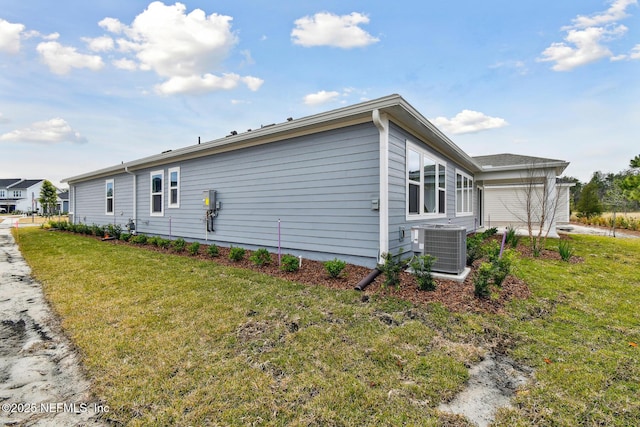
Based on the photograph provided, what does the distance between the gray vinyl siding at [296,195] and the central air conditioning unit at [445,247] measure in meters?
0.86

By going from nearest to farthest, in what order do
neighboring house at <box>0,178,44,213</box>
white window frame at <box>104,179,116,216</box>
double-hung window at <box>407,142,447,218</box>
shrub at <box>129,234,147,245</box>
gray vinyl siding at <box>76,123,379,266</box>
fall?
gray vinyl siding at <box>76,123,379,266</box> < double-hung window at <box>407,142,447,218</box> < shrub at <box>129,234,147,245</box> < white window frame at <box>104,179,116,216</box> < neighboring house at <box>0,178,44,213</box>

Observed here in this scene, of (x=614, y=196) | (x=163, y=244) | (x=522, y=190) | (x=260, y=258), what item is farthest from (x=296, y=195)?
(x=614, y=196)

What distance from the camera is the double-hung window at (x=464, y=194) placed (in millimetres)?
9805

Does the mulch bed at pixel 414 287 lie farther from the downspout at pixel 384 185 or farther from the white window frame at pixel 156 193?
the white window frame at pixel 156 193

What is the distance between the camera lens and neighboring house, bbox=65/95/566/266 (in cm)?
514

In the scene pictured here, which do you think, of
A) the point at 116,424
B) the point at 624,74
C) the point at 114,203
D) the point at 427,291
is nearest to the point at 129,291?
the point at 116,424

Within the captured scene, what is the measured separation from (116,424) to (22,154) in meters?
24.1

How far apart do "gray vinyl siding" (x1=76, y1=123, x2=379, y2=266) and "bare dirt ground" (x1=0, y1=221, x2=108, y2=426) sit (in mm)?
4046

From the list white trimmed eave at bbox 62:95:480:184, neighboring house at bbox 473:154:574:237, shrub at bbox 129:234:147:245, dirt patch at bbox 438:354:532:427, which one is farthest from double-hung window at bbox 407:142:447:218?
shrub at bbox 129:234:147:245

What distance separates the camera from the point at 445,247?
4.69 m

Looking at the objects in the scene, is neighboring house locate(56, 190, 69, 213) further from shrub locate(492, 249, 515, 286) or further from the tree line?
the tree line

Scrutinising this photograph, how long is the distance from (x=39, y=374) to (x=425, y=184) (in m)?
6.77

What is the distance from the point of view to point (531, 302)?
13.0 ft

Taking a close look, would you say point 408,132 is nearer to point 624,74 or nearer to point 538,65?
point 538,65
